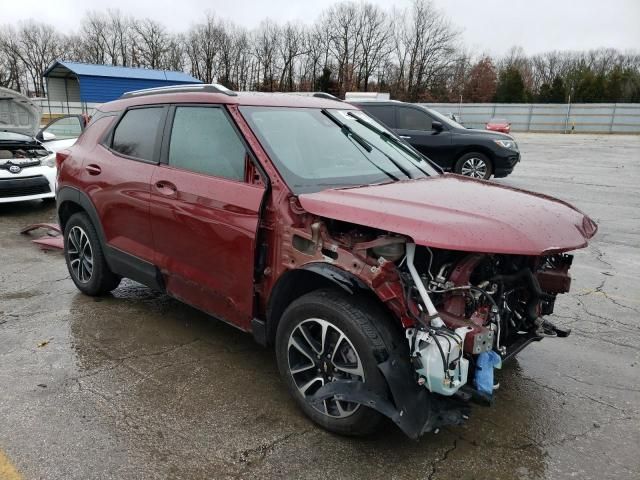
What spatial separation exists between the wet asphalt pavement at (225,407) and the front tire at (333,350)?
16cm

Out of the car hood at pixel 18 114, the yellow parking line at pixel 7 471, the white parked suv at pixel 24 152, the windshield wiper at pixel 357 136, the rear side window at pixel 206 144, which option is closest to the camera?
the yellow parking line at pixel 7 471

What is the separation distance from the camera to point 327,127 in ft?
12.0

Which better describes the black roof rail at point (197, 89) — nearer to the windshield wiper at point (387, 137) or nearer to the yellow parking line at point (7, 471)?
the windshield wiper at point (387, 137)

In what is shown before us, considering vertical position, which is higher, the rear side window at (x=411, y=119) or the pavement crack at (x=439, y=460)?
the rear side window at (x=411, y=119)

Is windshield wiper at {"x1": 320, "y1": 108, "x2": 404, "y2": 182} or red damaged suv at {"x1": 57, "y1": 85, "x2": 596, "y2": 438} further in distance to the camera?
windshield wiper at {"x1": 320, "y1": 108, "x2": 404, "y2": 182}

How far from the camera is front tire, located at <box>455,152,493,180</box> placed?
11.5 metres

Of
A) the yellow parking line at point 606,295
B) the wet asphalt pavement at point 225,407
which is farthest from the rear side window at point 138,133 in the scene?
the yellow parking line at point 606,295

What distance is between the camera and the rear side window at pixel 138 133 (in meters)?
3.88

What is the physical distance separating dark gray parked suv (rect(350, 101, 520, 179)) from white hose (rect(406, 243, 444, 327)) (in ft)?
29.8

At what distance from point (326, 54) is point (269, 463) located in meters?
71.6

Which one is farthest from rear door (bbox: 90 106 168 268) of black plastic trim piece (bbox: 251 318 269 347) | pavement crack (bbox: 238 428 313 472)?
pavement crack (bbox: 238 428 313 472)

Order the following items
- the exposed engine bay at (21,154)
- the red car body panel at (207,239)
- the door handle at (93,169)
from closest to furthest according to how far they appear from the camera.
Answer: the red car body panel at (207,239) → the door handle at (93,169) → the exposed engine bay at (21,154)

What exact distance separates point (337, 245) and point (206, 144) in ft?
4.27

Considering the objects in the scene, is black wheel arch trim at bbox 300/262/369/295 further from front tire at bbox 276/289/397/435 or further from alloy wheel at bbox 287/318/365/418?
alloy wheel at bbox 287/318/365/418
